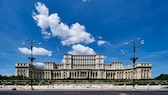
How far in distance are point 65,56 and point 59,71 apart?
1434 centimetres

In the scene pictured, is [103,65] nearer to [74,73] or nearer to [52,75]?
[74,73]

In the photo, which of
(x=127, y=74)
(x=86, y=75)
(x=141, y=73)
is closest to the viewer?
(x=141, y=73)

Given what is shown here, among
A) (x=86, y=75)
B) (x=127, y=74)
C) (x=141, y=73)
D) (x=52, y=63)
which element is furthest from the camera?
(x=52, y=63)

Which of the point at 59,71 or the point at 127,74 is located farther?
the point at 59,71

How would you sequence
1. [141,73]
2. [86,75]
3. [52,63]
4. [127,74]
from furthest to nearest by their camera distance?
[52,63] → [86,75] → [127,74] → [141,73]

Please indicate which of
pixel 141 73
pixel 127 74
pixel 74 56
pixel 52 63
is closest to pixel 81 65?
pixel 74 56

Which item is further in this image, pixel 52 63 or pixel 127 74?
pixel 52 63

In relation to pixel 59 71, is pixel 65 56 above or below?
above

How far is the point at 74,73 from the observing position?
170 m

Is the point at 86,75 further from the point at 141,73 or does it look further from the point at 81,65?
the point at 141,73

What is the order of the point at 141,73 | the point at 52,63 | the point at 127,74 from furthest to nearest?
the point at 52,63, the point at 127,74, the point at 141,73

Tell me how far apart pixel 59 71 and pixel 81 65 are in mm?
20286

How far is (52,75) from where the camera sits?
17600 cm

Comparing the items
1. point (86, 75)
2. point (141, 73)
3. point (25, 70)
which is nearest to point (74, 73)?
point (86, 75)
